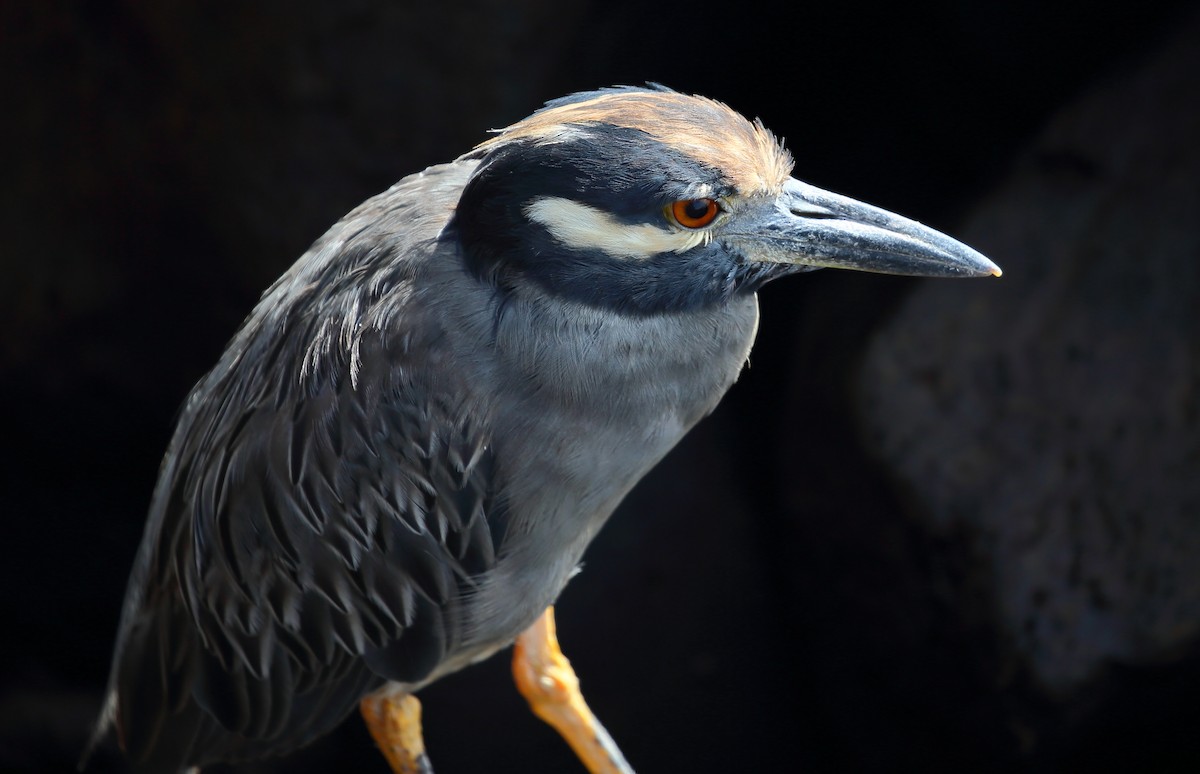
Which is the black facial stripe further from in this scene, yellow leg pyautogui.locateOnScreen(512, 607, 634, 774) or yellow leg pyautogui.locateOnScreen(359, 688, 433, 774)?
yellow leg pyautogui.locateOnScreen(359, 688, 433, 774)

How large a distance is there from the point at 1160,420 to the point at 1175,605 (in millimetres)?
617

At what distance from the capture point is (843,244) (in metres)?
2.24

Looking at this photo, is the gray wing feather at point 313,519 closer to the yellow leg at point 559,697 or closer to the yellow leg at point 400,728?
the yellow leg at point 400,728

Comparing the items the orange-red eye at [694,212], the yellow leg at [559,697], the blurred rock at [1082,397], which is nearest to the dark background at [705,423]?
the blurred rock at [1082,397]

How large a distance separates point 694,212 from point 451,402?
0.64 meters

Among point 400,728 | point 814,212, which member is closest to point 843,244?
point 814,212

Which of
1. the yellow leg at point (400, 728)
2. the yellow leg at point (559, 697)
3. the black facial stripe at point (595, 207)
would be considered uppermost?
the black facial stripe at point (595, 207)

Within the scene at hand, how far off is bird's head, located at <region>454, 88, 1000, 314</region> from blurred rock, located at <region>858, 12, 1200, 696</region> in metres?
1.81

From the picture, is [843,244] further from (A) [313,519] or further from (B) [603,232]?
(A) [313,519]

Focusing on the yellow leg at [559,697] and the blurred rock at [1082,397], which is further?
the blurred rock at [1082,397]

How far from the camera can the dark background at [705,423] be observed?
3977 mm

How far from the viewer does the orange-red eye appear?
7.01 ft

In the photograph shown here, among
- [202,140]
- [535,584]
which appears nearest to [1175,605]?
[535,584]

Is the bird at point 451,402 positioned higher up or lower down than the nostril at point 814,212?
lower down
